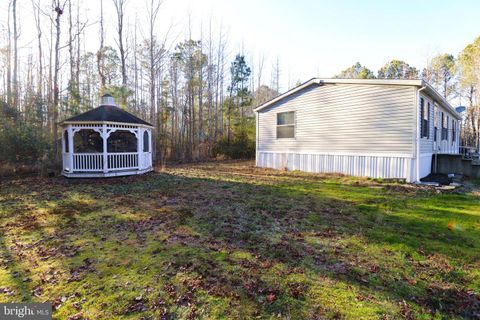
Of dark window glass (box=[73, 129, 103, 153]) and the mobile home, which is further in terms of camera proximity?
dark window glass (box=[73, 129, 103, 153])

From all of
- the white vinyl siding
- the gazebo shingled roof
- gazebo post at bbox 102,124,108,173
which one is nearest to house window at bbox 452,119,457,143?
the white vinyl siding

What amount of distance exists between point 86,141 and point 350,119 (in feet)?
46.0

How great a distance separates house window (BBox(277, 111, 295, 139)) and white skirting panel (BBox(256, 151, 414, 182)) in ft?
3.37

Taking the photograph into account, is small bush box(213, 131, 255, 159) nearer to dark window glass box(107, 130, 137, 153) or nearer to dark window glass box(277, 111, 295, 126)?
dark window glass box(107, 130, 137, 153)

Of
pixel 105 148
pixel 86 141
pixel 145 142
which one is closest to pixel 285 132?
pixel 145 142

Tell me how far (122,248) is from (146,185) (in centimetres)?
582

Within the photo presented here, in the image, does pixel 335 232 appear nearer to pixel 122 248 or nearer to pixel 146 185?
pixel 122 248

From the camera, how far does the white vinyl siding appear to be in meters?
9.59

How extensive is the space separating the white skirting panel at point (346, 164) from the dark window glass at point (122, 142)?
7.84m

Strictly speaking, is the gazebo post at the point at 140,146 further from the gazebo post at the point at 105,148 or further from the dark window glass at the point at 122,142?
the dark window glass at the point at 122,142

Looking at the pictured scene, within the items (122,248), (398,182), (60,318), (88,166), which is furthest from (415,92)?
(88,166)

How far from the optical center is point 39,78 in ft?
67.1

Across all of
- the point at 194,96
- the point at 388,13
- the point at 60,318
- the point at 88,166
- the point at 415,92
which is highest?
the point at 388,13

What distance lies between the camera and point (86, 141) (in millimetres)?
14234
